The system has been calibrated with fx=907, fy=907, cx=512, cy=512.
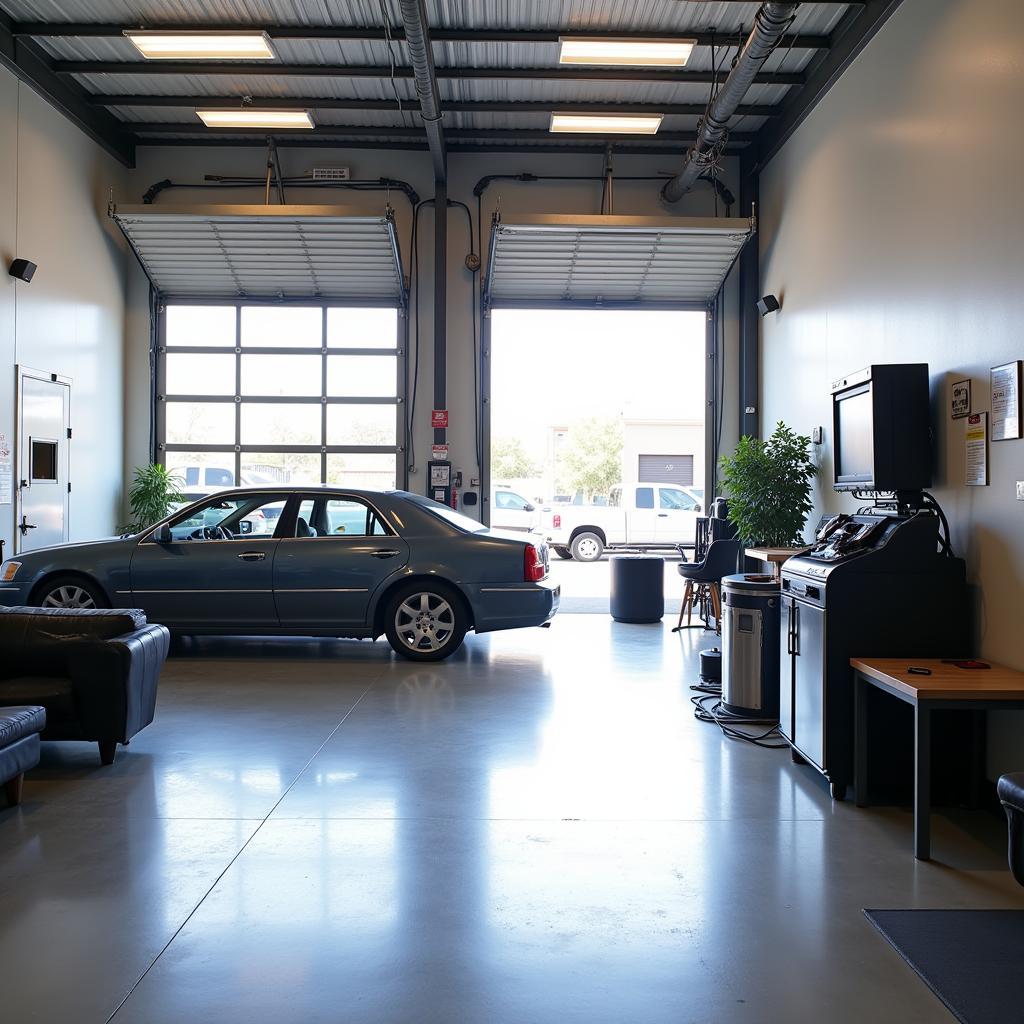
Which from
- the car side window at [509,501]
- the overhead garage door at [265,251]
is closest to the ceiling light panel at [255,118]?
the overhead garage door at [265,251]

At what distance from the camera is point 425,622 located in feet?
22.9

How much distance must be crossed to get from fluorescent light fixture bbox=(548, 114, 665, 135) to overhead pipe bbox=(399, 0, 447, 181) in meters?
1.21

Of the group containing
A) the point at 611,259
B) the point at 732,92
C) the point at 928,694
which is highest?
the point at 732,92

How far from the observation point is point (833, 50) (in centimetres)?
772

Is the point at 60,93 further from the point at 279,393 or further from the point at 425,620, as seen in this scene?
the point at 425,620

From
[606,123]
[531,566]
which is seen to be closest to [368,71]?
[606,123]

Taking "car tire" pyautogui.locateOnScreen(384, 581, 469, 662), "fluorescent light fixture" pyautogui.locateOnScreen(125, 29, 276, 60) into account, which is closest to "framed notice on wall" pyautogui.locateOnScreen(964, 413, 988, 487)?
Answer: "car tire" pyautogui.locateOnScreen(384, 581, 469, 662)

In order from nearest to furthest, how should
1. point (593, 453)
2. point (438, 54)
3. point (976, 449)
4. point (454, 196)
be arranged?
point (976, 449) → point (438, 54) → point (454, 196) → point (593, 453)

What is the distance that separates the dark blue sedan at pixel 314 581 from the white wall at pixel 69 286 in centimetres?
176

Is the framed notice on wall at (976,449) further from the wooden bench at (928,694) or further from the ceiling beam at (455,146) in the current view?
the ceiling beam at (455,146)

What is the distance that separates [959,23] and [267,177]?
7493mm

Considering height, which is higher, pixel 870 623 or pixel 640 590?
pixel 870 623

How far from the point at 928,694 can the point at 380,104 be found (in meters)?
8.25

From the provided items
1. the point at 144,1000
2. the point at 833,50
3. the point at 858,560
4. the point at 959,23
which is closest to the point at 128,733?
the point at 144,1000
